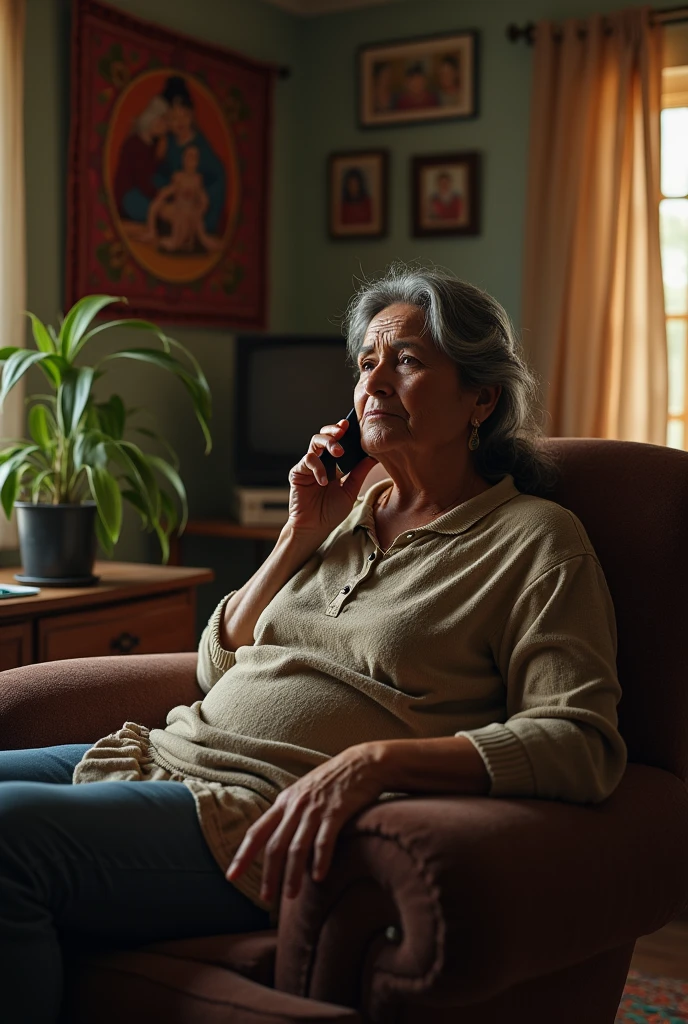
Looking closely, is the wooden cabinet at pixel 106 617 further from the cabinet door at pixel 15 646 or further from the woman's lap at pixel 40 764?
the woman's lap at pixel 40 764

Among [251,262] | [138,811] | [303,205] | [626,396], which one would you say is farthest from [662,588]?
[303,205]

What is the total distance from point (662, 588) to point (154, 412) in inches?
94.4

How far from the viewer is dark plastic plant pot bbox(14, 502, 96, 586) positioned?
8.70 feet

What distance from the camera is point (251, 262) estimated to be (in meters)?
4.15

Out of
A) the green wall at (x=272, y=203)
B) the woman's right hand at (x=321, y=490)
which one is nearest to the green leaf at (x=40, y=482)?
the green wall at (x=272, y=203)

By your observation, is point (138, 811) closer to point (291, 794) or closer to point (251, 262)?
point (291, 794)

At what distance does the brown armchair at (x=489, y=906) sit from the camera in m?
1.23

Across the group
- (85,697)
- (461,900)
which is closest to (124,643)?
(85,697)

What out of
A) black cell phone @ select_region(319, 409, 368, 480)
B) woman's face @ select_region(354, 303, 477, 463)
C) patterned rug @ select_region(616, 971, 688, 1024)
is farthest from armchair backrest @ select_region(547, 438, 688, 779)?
patterned rug @ select_region(616, 971, 688, 1024)

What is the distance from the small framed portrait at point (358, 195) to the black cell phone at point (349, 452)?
7.92 ft

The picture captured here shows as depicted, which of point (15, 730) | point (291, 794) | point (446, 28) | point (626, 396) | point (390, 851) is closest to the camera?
point (390, 851)

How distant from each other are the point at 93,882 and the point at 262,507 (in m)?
2.41

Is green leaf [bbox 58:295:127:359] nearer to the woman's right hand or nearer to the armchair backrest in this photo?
the woman's right hand

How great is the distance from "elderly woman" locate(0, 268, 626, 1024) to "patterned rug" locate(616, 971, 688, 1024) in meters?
0.92
